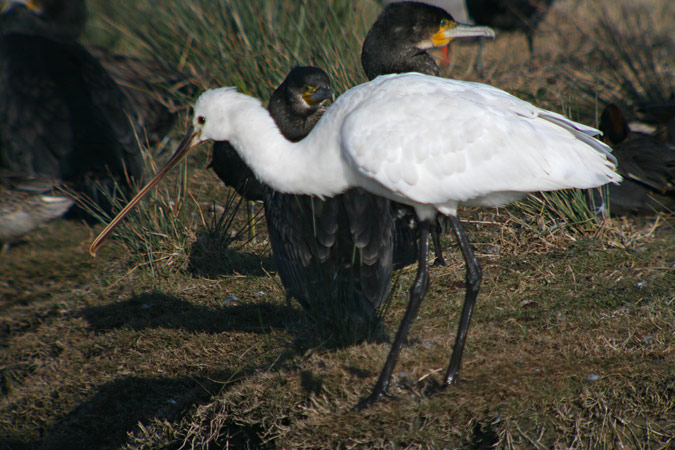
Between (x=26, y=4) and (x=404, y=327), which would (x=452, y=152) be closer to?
(x=404, y=327)

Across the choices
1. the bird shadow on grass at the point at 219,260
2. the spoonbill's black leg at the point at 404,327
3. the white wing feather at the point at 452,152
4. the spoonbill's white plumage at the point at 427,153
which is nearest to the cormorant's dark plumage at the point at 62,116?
the bird shadow on grass at the point at 219,260

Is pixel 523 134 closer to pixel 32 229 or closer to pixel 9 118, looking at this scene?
pixel 32 229

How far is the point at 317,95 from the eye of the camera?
4.58 meters

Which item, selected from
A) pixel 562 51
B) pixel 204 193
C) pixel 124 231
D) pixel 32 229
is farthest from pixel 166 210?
pixel 562 51

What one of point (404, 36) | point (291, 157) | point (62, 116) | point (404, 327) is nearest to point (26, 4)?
point (62, 116)

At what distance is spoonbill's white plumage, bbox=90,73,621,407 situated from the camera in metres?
3.33

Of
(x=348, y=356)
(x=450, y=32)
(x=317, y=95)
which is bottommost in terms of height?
(x=348, y=356)

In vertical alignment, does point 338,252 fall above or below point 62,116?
below

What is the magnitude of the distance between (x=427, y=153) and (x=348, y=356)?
116 cm

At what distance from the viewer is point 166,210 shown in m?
5.25

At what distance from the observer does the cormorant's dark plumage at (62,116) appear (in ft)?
20.1

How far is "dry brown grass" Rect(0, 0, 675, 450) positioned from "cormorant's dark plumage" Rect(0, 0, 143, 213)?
1006 millimetres

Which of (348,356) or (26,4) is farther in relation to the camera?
(26,4)

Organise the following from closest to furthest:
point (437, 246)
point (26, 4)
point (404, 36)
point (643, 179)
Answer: point (437, 246), point (643, 179), point (404, 36), point (26, 4)
